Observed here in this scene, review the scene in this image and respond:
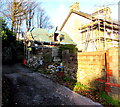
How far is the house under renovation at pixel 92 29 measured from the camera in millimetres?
12635

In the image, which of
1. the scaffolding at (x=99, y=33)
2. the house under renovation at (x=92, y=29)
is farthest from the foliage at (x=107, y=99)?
the scaffolding at (x=99, y=33)

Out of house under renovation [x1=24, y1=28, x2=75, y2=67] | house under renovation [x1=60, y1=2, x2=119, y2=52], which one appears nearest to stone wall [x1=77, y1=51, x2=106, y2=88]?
house under renovation [x1=24, y1=28, x2=75, y2=67]

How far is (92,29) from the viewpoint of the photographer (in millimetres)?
13617

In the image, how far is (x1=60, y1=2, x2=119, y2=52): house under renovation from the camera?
12.6 m

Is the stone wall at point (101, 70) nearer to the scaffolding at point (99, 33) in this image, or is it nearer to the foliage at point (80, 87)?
the foliage at point (80, 87)

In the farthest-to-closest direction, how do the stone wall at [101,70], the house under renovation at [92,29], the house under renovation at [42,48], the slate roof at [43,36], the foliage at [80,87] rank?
1. the slate roof at [43,36]
2. the house under renovation at [92,29]
3. the house under renovation at [42,48]
4. the foliage at [80,87]
5. the stone wall at [101,70]

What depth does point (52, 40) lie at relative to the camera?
1529 cm

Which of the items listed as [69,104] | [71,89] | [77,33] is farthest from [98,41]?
[69,104]

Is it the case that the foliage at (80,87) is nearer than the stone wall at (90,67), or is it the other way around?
the stone wall at (90,67)

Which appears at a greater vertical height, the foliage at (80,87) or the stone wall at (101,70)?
the stone wall at (101,70)

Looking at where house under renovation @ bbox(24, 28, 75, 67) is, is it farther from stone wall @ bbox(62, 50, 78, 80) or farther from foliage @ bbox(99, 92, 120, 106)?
foliage @ bbox(99, 92, 120, 106)

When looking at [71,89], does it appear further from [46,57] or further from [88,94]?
[46,57]

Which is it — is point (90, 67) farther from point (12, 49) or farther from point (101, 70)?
point (12, 49)

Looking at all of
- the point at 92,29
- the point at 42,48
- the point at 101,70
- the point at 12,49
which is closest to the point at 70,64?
the point at 101,70
